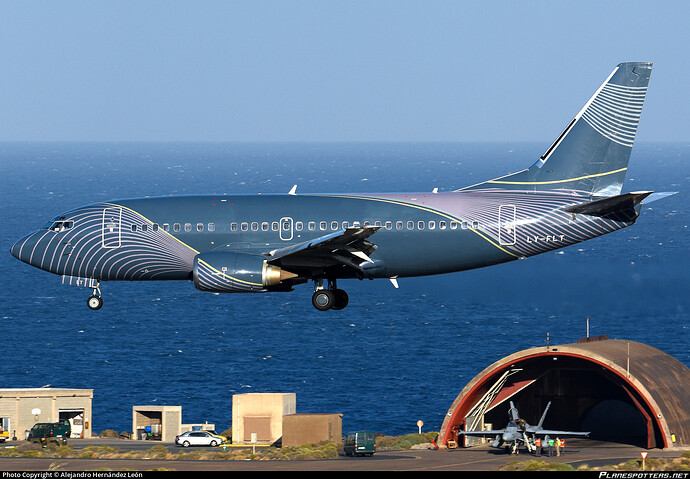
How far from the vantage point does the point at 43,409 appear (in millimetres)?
113312

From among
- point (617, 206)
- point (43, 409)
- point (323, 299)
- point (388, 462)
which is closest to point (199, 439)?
point (43, 409)

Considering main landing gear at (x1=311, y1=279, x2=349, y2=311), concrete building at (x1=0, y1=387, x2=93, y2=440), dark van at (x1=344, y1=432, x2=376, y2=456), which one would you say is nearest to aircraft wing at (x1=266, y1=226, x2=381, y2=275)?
main landing gear at (x1=311, y1=279, x2=349, y2=311)

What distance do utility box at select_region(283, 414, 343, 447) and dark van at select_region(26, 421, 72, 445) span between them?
1836 centimetres

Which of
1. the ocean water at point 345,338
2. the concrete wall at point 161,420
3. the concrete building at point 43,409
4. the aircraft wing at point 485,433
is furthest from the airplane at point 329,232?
the ocean water at point 345,338

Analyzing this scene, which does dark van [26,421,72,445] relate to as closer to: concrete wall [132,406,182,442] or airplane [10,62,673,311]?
concrete wall [132,406,182,442]

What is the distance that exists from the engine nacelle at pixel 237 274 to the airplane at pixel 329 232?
0.05 metres

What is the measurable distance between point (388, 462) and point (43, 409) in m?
43.5

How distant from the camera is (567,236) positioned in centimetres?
6600

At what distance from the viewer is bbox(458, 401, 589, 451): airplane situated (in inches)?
3538

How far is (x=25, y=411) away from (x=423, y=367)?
5365 cm

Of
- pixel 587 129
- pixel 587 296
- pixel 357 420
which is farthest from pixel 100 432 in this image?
pixel 587 129

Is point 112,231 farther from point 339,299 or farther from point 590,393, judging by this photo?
point 590,393

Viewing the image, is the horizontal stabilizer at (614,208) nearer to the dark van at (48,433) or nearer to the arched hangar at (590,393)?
the arched hangar at (590,393)

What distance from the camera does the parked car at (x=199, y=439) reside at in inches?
4077
